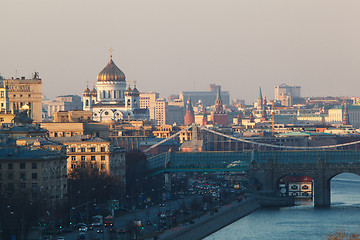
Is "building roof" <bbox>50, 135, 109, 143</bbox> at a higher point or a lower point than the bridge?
higher

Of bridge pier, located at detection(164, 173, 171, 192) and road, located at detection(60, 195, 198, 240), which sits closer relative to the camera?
road, located at detection(60, 195, 198, 240)

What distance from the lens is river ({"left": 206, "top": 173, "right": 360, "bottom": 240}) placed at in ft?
384

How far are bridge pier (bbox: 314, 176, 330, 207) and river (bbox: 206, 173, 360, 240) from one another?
2.64ft

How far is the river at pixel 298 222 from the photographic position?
116938mm

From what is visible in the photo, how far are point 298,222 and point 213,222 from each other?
1026cm

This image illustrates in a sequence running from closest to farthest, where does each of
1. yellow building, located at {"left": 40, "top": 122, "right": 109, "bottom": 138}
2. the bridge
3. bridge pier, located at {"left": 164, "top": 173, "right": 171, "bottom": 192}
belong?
yellow building, located at {"left": 40, "top": 122, "right": 109, "bottom": 138} < the bridge < bridge pier, located at {"left": 164, "top": 173, "right": 171, "bottom": 192}

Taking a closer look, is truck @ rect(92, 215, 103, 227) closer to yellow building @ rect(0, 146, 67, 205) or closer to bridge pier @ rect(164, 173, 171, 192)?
yellow building @ rect(0, 146, 67, 205)

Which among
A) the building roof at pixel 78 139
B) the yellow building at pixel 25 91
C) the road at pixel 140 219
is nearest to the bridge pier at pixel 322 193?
the road at pixel 140 219

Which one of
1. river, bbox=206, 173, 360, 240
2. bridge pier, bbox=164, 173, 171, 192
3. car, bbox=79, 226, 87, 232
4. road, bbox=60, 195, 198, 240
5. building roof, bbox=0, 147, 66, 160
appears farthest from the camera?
bridge pier, bbox=164, 173, 171, 192

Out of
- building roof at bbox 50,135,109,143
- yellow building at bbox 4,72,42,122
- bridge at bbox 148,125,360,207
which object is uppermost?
yellow building at bbox 4,72,42,122

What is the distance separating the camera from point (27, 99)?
172 m

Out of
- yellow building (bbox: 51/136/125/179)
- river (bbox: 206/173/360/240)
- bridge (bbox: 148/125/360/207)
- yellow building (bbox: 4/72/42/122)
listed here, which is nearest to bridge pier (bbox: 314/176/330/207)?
bridge (bbox: 148/125/360/207)

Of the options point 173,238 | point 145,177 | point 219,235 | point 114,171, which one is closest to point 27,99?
point 145,177

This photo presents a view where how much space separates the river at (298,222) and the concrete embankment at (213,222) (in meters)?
0.63
